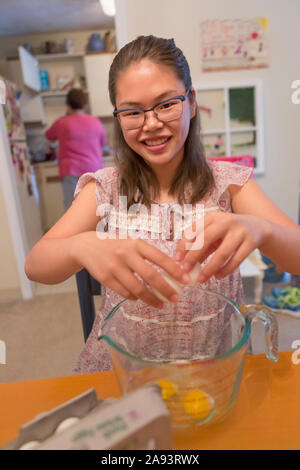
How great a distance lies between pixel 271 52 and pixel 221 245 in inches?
69.5

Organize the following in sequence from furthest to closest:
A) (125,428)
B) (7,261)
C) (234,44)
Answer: (7,261) → (234,44) → (125,428)

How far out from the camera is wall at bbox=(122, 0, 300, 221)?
1.75m

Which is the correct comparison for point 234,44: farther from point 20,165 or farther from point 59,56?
point 59,56

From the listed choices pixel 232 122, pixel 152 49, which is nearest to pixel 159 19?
pixel 232 122

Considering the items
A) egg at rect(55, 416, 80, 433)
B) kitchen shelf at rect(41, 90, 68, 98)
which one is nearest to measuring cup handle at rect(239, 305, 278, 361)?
egg at rect(55, 416, 80, 433)

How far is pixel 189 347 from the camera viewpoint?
61 centimetres

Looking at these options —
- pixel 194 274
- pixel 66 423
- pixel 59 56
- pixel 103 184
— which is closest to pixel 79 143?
pixel 103 184

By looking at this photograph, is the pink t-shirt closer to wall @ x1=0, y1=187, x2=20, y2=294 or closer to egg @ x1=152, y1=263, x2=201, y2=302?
wall @ x1=0, y1=187, x2=20, y2=294

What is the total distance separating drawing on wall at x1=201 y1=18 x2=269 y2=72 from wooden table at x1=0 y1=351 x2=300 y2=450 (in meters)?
1.72

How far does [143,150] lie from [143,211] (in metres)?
0.16

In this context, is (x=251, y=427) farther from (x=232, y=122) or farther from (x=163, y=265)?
(x=232, y=122)

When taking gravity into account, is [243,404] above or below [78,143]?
below
